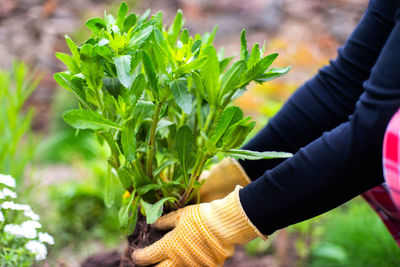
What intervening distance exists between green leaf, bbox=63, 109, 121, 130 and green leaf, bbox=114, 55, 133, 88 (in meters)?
0.08

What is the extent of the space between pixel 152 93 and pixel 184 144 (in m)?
0.12

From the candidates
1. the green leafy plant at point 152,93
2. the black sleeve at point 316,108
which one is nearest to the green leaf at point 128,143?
the green leafy plant at point 152,93

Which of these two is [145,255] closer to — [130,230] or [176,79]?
[130,230]

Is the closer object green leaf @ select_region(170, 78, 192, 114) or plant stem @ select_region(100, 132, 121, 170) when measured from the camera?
green leaf @ select_region(170, 78, 192, 114)

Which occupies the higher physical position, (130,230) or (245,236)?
(130,230)

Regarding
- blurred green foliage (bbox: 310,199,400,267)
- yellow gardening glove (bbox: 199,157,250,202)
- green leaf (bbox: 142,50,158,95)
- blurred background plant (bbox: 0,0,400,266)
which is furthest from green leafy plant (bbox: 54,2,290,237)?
blurred green foliage (bbox: 310,199,400,267)

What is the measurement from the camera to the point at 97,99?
80 cm

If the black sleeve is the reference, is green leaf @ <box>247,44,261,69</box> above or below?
above

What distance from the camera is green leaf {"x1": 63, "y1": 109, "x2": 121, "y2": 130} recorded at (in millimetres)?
672

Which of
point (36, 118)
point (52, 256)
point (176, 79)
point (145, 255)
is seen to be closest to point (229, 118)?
point (176, 79)

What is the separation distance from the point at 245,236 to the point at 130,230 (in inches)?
9.1

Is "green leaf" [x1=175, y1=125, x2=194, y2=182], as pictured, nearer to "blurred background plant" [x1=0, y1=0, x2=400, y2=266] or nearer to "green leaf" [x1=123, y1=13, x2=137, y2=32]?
"green leaf" [x1=123, y1=13, x2=137, y2=32]

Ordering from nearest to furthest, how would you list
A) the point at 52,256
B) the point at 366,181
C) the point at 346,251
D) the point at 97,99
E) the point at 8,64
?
1. the point at 366,181
2. the point at 97,99
3. the point at 52,256
4. the point at 346,251
5. the point at 8,64

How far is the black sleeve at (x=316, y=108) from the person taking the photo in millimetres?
971
